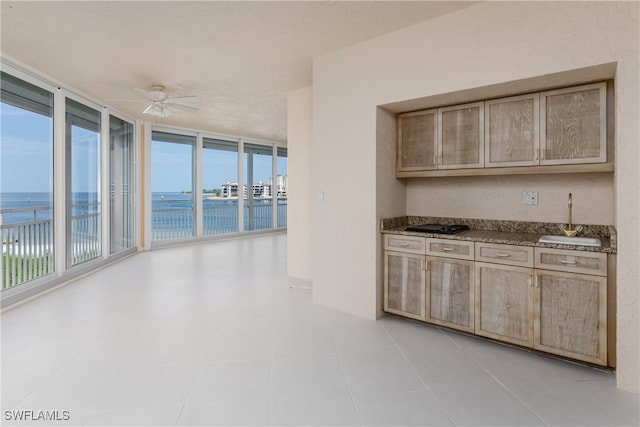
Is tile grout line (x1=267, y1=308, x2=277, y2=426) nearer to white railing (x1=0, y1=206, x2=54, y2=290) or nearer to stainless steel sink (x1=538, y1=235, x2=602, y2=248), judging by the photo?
stainless steel sink (x1=538, y1=235, x2=602, y2=248)

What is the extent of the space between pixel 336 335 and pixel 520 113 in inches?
93.9

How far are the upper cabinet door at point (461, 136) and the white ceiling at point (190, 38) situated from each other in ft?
2.69

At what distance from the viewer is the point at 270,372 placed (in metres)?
2.30

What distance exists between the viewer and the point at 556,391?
6.79 feet

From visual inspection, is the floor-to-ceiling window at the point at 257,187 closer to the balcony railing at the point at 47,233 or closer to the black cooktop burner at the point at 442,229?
the balcony railing at the point at 47,233

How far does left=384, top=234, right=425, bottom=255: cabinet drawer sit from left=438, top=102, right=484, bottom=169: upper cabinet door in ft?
2.39

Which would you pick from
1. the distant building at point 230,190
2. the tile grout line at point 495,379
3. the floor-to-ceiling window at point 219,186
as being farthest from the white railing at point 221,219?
the tile grout line at point 495,379

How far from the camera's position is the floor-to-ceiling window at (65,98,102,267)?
4688 mm

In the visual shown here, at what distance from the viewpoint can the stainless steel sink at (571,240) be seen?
2.44 m

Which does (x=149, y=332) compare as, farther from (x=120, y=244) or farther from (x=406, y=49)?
(x=120, y=244)

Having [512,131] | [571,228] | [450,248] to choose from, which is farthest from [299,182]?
[571,228]

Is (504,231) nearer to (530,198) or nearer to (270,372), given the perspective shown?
(530,198)

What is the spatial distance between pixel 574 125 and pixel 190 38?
3.35 meters

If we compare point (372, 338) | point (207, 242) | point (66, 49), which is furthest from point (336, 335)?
point (207, 242)
